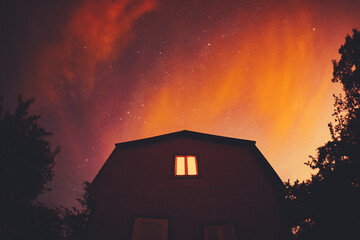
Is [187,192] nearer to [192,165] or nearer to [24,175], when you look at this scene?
[192,165]

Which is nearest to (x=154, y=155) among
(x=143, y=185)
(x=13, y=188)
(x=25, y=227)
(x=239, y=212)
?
(x=143, y=185)

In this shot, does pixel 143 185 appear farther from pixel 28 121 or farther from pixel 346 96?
pixel 346 96

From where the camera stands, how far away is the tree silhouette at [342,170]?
14.7 meters

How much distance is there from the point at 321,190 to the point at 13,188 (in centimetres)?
2689

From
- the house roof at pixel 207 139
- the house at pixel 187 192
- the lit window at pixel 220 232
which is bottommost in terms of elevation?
the lit window at pixel 220 232

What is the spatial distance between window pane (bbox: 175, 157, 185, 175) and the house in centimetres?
6

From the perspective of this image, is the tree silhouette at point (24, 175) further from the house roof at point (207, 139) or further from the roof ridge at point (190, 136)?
the roof ridge at point (190, 136)

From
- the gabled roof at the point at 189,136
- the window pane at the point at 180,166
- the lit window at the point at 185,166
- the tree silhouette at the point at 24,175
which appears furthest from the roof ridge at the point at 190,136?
the tree silhouette at the point at 24,175

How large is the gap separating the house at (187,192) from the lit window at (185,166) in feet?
0.18

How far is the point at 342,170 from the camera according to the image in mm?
15758

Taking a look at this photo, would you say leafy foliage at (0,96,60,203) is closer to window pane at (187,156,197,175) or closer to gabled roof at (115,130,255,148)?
gabled roof at (115,130,255,148)

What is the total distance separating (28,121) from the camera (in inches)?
535

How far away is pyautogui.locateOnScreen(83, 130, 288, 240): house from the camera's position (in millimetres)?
7879

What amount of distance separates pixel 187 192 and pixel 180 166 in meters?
1.62
